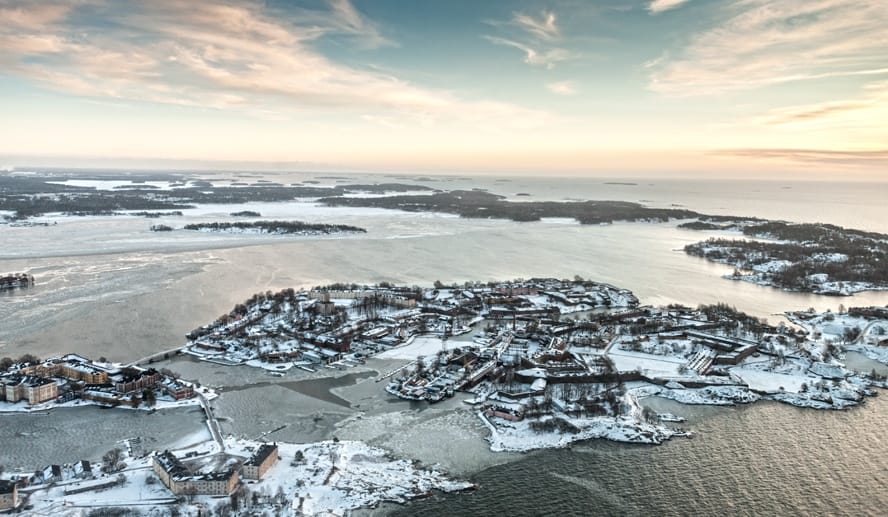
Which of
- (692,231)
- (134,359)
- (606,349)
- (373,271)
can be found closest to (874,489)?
(606,349)

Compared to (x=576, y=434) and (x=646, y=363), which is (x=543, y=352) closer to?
(x=646, y=363)

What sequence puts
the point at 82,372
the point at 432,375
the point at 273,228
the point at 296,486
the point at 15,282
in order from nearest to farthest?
the point at 296,486 < the point at 82,372 < the point at 432,375 < the point at 15,282 < the point at 273,228

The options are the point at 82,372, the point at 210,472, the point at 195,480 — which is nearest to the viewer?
the point at 195,480

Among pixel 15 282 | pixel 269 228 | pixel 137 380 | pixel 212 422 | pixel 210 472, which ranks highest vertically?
pixel 269 228

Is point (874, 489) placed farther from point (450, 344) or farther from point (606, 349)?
point (450, 344)

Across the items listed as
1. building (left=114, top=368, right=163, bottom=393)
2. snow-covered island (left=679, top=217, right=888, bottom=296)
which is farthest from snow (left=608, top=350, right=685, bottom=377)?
snow-covered island (left=679, top=217, right=888, bottom=296)

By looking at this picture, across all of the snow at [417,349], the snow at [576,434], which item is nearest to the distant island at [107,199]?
the snow at [417,349]

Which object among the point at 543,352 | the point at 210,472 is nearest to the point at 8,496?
the point at 210,472
